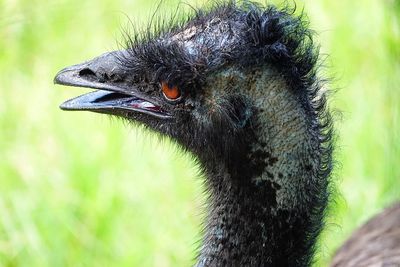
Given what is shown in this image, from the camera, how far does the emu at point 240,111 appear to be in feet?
12.3

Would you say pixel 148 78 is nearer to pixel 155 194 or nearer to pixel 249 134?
pixel 249 134

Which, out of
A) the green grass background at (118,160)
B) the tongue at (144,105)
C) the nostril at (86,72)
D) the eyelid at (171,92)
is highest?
the green grass background at (118,160)

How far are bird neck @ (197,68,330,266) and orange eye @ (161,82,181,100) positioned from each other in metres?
0.21

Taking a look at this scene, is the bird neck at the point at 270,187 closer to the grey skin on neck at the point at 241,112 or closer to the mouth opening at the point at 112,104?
the grey skin on neck at the point at 241,112

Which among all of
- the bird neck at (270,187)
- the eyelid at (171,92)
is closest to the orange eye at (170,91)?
the eyelid at (171,92)

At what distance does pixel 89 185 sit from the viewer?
5.89 m

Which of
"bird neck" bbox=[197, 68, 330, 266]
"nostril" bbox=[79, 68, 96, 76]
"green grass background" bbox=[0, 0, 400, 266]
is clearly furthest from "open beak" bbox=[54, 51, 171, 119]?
"green grass background" bbox=[0, 0, 400, 266]

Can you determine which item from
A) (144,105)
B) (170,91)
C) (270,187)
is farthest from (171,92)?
(270,187)

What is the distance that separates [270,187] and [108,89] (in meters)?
0.59

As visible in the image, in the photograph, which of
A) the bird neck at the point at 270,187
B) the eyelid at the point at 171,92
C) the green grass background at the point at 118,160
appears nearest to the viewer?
the bird neck at the point at 270,187

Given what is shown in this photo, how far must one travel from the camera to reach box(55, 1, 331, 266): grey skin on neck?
3.76 metres

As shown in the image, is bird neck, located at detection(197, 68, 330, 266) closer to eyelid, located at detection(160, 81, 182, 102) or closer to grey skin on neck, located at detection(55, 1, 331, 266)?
grey skin on neck, located at detection(55, 1, 331, 266)

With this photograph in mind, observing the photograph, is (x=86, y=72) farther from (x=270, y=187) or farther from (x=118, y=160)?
(x=118, y=160)

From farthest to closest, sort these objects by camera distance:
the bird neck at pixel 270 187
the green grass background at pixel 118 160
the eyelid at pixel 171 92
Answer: the green grass background at pixel 118 160, the eyelid at pixel 171 92, the bird neck at pixel 270 187
